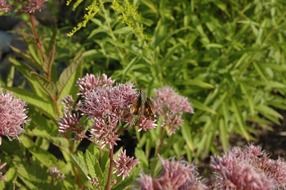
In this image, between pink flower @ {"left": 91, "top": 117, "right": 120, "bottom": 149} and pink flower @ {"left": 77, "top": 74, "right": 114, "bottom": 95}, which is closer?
pink flower @ {"left": 91, "top": 117, "right": 120, "bottom": 149}

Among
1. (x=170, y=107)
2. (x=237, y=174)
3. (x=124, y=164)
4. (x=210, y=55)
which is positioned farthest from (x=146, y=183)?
(x=210, y=55)

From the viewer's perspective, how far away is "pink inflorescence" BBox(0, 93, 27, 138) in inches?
76.9

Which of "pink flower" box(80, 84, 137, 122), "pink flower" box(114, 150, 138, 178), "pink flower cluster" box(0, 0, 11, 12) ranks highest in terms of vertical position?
"pink flower cluster" box(0, 0, 11, 12)

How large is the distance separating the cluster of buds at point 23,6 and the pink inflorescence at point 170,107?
0.56 meters

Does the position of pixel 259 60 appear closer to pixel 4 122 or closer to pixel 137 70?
pixel 137 70

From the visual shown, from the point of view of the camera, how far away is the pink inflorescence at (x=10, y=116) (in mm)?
1952

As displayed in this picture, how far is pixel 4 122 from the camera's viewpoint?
1943 millimetres

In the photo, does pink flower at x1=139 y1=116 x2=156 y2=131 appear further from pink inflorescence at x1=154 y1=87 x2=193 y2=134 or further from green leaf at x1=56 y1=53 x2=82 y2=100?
green leaf at x1=56 y1=53 x2=82 y2=100

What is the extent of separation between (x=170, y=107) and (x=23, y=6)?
0.67 m

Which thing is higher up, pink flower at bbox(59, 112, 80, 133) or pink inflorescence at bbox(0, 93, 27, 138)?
pink inflorescence at bbox(0, 93, 27, 138)

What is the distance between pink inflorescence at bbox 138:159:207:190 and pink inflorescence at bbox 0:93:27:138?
63cm

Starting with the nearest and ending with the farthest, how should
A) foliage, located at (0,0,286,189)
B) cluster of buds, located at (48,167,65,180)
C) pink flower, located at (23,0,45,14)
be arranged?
pink flower, located at (23,0,45,14), cluster of buds, located at (48,167,65,180), foliage, located at (0,0,286,189)

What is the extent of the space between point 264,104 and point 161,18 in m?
0.93

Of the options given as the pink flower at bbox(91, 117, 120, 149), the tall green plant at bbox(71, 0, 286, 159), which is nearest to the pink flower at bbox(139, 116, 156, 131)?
the pink flower at bbox(91, 117, 120, 149)
